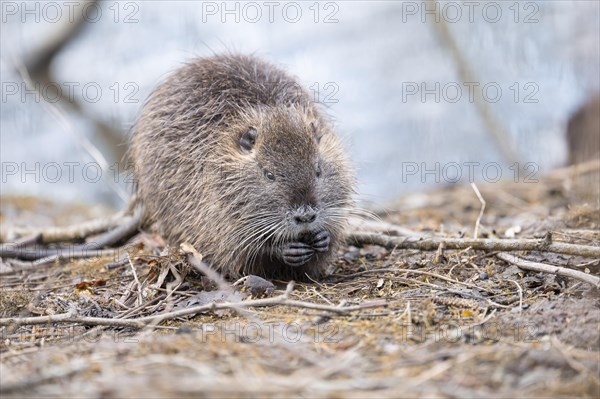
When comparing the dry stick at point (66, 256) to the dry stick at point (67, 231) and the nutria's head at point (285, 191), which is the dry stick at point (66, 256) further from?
the nutria's head at point (285, 191)

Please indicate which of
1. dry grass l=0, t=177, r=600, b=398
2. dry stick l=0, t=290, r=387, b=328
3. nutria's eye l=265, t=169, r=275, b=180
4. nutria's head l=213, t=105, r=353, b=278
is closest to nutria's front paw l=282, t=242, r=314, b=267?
nutria's head l=213, t=105, r=353, b=278

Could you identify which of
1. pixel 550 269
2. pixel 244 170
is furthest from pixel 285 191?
pixel 550 269

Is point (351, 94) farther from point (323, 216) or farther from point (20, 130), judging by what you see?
point (323, 216)

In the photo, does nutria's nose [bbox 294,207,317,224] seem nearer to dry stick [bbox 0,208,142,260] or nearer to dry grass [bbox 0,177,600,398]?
dry grass [bbox 0,177,600,398]

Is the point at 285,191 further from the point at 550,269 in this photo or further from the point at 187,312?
the point at 550,269

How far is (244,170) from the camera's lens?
491 centimetres

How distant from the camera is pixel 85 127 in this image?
41.3ft

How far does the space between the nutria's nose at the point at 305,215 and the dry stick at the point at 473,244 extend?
3.06ft

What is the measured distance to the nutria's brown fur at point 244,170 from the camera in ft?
15.5

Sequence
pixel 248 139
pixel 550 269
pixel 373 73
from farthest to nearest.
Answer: pixel 373 73 < pixel 248 139 < pixel 550 269

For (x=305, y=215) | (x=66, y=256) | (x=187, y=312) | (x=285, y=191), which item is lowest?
(x=66, y=256)

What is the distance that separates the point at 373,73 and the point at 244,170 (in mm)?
8392

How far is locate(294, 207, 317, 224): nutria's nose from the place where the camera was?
456 centimetres

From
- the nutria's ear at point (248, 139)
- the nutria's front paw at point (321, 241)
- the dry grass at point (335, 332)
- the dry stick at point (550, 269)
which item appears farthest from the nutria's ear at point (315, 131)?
the dry stick at point (550, 269)
